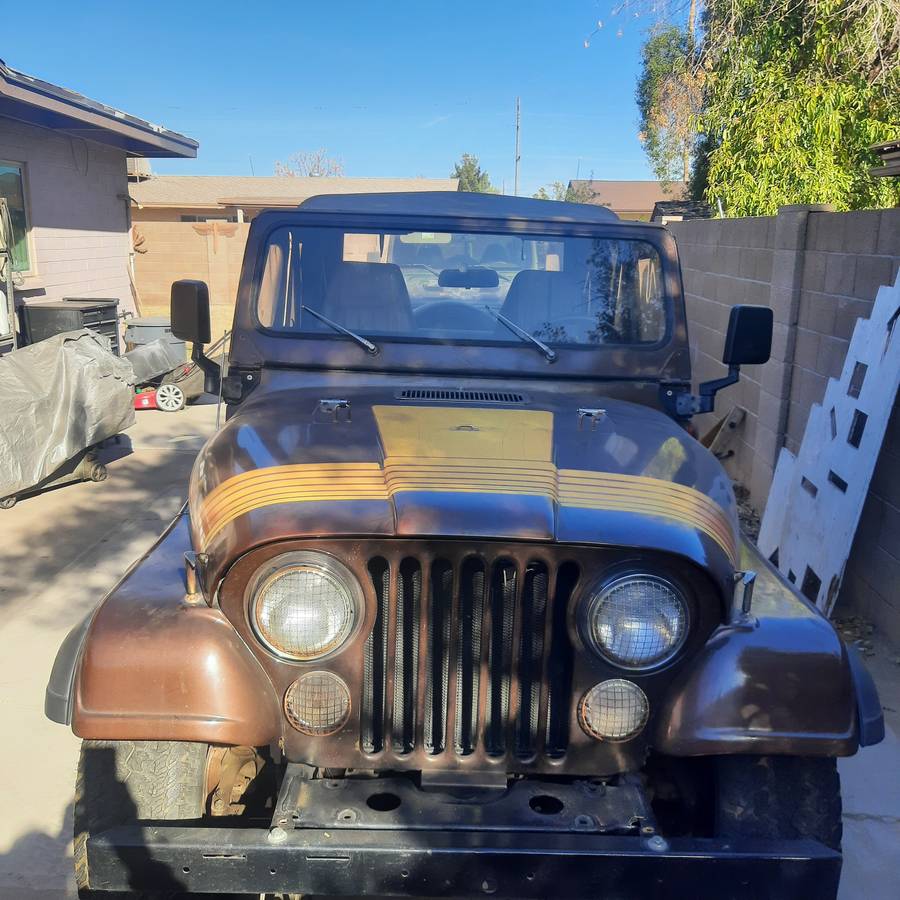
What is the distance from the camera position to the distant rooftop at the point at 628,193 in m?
45.6

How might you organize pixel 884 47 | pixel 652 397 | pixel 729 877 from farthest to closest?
pixel 884 47, pixel 652 397, pixel 729 877

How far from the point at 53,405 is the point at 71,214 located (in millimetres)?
5906

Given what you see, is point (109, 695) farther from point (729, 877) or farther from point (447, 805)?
point (729, 877)

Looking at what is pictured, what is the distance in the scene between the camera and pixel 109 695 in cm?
212

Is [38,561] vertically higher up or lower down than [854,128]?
lower down

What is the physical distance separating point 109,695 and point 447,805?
0.80 m

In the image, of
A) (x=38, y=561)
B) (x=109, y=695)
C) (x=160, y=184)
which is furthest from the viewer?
(x=160, y=184)

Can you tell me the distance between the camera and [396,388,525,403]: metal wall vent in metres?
2.99

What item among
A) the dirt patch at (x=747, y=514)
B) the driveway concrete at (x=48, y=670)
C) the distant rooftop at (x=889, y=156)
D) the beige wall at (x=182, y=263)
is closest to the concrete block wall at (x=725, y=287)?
the dirt patch at (x=747, y=514)

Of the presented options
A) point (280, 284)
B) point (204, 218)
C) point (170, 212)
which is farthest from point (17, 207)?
point (204, 218)

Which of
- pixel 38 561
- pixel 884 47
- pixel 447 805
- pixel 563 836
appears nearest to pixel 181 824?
pixel 447 805

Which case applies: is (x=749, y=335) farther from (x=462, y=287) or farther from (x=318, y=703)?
(x=318, y=703)

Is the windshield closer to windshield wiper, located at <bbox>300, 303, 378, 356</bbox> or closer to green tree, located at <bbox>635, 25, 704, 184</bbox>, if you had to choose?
windshield wiper, located at <bbox>300, 303, 378, 356</bbox>

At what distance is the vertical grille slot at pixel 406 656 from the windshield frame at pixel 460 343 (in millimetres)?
1349
